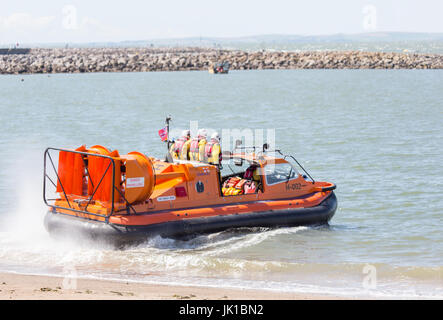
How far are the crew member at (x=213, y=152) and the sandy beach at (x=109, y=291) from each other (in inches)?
150

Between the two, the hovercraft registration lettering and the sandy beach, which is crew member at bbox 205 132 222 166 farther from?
the sandy beach

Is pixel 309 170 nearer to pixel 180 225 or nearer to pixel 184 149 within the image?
pixel 184 149

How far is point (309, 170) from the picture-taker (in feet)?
76.9

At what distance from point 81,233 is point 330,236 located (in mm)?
5025

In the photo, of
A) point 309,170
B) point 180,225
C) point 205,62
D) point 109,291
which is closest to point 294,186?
point 180,225

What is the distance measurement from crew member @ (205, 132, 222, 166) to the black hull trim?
1102 millimetres

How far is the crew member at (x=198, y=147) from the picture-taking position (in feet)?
47.8

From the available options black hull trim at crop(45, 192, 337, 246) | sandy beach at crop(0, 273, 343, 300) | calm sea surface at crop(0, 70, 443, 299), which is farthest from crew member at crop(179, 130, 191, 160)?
sandy beach at crop(0, 273, 343, 300)

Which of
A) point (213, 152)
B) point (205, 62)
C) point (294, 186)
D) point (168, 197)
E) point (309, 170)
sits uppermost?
point (213, 152)

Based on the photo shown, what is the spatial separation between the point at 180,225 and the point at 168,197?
22.5 inches

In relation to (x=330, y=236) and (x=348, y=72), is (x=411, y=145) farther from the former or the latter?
(x=348, y=72)

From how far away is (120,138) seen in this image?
32.0 meters

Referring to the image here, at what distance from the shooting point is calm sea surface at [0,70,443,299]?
1237 centimetres
